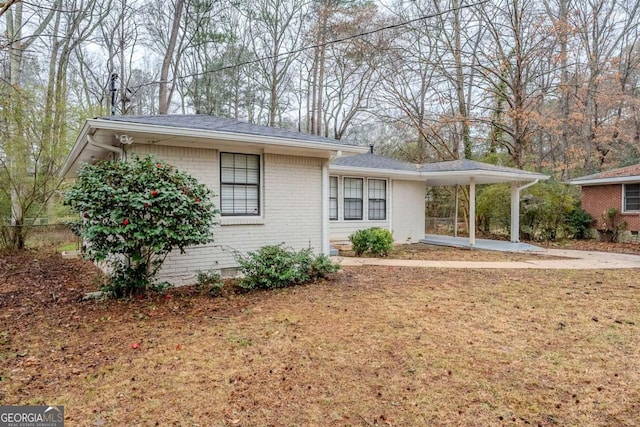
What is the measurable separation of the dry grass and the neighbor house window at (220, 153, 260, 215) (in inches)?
71.7

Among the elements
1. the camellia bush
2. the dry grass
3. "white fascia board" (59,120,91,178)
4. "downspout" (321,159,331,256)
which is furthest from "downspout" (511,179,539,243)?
"white fascia board" (59,120,91,178)

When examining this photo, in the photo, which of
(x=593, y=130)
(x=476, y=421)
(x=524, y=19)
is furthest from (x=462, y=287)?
(x=593, y=130)

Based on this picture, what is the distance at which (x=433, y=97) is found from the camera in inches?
721

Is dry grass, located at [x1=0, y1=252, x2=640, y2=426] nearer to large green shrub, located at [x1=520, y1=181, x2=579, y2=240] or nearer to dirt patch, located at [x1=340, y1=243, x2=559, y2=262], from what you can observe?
dirt patch, located at [x1=340, y1=243, x2=559, y2=262]

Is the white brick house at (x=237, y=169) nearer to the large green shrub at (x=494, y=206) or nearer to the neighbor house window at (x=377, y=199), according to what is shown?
the neighbor house window at (x=377, y=199)

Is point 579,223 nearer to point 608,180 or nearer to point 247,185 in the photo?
point 608,180

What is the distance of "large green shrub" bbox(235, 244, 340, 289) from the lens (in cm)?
601

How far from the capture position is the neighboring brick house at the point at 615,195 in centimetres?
1321

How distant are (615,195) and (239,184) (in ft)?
49.2

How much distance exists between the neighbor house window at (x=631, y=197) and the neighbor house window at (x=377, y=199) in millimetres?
9579

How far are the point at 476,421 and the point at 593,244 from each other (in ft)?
46.0

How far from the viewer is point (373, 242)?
9938 mm

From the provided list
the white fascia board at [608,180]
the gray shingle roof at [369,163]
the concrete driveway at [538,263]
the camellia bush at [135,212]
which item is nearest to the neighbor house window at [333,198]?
the gray shingle roof at [369,163]

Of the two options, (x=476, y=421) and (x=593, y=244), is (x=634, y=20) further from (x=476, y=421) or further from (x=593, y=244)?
(x=476, y=421)
